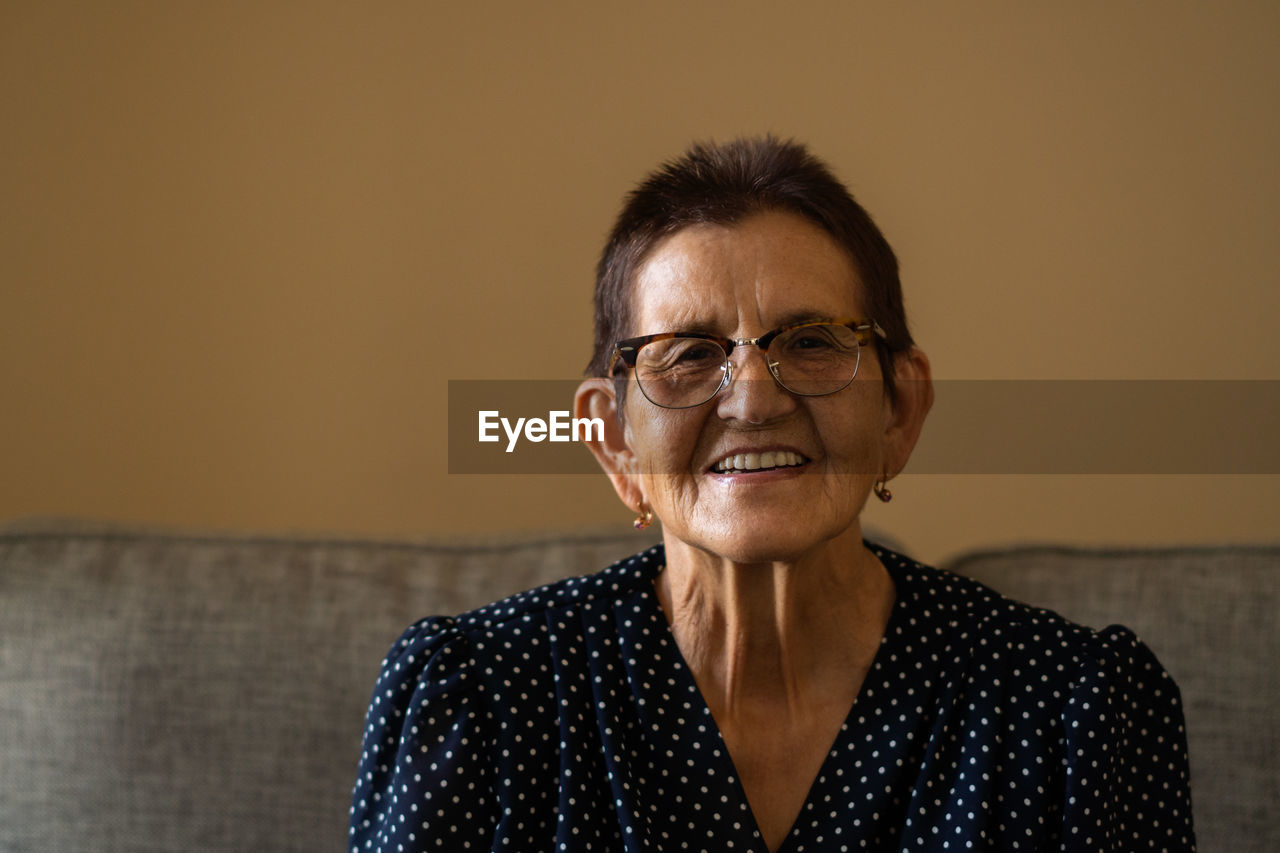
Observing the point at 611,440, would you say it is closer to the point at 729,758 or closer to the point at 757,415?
the point at 757,415

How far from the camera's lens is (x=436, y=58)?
2.03 m

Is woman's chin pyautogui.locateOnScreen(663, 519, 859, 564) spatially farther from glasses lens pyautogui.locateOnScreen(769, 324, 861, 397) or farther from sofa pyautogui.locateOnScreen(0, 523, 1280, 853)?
sofa pyautogui.locateOnScreen(0, 523, 1280, 853)

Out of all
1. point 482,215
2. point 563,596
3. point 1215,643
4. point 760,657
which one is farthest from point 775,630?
point 482,215

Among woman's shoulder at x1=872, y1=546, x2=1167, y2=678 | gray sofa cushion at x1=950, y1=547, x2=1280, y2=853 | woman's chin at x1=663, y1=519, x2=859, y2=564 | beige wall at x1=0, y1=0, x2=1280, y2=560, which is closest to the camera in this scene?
woman's chin at x1=663, y1=519, x2=859, y2=564

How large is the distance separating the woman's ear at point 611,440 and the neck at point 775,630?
8 centimetres

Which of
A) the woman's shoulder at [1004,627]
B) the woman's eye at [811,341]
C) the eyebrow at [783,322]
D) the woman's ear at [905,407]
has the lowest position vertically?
the woman's shoulder at [1004,627]

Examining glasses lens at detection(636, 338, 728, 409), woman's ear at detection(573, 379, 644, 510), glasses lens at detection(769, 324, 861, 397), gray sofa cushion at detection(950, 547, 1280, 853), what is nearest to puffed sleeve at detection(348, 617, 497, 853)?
woman's ear at detection(573, 379, 644, 510)

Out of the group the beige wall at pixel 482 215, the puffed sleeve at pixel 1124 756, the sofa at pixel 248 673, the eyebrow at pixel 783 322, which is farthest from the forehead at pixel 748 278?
the beige wall at pixel 482 215

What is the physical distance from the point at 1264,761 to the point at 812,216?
92 cm

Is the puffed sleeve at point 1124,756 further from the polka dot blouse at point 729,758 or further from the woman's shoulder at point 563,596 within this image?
the woman's shoulder at point 563,596

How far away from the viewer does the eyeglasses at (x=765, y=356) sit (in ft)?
3.80

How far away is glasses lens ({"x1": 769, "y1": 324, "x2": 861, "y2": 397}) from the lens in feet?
3.80

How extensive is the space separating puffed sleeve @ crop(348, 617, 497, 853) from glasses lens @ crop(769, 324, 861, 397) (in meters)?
0.47

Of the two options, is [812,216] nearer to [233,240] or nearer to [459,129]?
[459,129]
